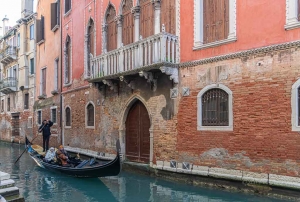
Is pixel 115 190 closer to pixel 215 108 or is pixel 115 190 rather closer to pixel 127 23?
pixel 215 108

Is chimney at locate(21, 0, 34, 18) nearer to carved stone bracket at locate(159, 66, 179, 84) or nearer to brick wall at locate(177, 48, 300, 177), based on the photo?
carved stone bracket at locate(159, 66, 179, 84)

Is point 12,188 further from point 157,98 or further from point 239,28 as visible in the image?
point 239,28

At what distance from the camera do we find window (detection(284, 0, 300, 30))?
6.34m

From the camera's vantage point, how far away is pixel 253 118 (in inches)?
275

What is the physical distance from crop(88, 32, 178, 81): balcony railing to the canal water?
9.40 feet

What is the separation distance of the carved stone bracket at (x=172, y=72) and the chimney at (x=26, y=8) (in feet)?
52.2

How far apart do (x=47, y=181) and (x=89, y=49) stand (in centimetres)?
545

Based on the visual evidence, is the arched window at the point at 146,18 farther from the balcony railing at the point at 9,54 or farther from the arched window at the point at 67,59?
the balcony railing at the point at 9,54

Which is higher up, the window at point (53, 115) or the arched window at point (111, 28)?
the arched window at point (111, 28)

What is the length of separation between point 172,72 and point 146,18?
2.25 metres

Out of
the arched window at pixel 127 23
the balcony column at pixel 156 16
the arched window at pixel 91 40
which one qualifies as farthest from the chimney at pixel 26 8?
the balcony column at pixel 156 16

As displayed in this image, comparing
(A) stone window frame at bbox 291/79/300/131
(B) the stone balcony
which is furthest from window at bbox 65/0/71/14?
(A) stone window frame at bbox 291/79/300/131

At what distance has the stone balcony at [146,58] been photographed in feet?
27.3

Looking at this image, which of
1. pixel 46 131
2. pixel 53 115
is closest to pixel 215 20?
pixel 46 131
